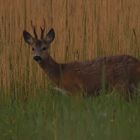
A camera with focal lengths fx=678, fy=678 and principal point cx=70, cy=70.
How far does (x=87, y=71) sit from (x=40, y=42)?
0.69 metres

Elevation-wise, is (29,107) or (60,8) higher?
(60,8)

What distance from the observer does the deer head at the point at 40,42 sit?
8430mm

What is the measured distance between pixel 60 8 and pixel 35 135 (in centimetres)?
388

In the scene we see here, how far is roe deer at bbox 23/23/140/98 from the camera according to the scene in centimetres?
802

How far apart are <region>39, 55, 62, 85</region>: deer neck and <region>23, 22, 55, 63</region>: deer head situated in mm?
126

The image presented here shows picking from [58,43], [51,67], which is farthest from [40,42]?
[58,43]

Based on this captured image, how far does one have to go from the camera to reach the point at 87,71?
8453 millimetres

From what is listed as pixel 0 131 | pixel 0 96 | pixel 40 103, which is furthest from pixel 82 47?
pixel 0 131

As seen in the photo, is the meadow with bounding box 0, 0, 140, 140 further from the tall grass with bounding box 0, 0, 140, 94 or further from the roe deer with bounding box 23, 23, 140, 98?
the roe deer with bounding box 23, 23, 140, 98

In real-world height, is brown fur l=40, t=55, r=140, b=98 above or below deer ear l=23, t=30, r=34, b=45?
below

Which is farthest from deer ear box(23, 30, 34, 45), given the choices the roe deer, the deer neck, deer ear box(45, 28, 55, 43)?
the deer neck

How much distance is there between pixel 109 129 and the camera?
541 centimetres

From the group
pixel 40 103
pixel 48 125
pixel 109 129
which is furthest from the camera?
pixel 40 103

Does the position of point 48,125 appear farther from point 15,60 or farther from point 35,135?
point 15,60
